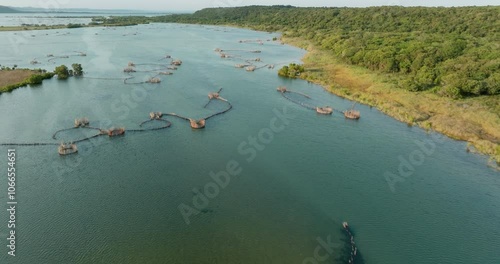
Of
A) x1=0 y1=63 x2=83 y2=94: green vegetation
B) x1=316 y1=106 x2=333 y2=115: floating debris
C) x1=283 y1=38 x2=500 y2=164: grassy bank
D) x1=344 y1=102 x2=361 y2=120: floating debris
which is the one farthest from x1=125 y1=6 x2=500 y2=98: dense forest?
x1=0 y1=63 x2=83 y2=94: green vegetation

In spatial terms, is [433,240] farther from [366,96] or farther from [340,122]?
[366,96]

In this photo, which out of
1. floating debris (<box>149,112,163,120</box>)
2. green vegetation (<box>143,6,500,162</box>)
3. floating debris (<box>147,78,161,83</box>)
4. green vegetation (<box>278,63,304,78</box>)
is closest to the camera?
floating debris (<box>149,112,163,120</box>)

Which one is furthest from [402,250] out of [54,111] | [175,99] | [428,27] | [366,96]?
[428,27]

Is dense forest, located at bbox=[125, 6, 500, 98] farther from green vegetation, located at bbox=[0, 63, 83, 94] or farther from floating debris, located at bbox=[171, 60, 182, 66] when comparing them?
green vegetation, located at bbox=[0, 63, 83, 94]

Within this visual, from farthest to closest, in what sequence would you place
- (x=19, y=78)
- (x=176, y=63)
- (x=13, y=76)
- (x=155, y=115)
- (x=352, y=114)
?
(x=176, y=63), (x=13, y=76), (x=19, y=78), (x=352, y=114), (x=155, y=115)

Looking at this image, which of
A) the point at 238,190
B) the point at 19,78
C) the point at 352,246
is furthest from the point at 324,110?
the point at 19,78

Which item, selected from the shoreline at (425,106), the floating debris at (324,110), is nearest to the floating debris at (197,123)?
the floating debris at (324,110)

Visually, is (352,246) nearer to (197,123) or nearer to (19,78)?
(197,123)

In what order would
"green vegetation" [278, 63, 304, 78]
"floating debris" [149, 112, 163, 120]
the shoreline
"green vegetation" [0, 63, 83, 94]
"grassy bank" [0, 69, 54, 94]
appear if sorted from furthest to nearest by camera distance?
"green vegetation" [278, 63, 304, 78] < "green vegetation" [0, 63, 83, 94] < "grassy bank" [0, 69, 54, 94] < "floating debris" [149, 112, 163, 120] < the shoreline
